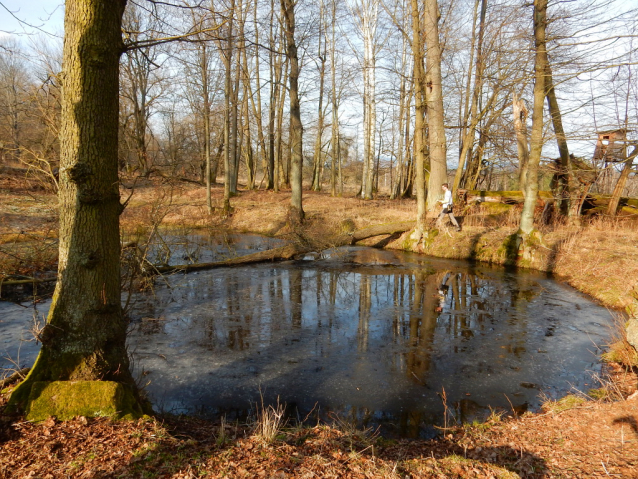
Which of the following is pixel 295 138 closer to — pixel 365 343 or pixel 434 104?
pixel 434 104

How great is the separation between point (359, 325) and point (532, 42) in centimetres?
1019

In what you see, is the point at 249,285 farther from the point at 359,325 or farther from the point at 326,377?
the point at 326,377

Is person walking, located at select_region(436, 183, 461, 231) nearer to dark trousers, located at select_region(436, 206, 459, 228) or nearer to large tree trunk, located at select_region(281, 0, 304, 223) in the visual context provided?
dark trousers, located at select_region(436, 206, 459, 228)

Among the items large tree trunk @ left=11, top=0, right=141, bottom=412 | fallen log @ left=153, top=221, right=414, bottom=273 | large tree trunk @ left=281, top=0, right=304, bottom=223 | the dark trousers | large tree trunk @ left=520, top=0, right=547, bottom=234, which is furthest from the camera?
large tree trunk @ left=281, top=0, right=304, bottom=223

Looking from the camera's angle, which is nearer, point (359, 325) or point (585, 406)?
point (585, 406)

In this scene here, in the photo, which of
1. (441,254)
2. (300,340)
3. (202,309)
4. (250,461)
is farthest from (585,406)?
(441,254)

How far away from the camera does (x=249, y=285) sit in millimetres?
10883

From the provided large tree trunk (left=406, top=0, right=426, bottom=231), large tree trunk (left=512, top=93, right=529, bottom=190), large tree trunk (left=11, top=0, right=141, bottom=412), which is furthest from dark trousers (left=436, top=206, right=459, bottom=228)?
large tree trunk (left=11, top=0, right=141, bottom=412)

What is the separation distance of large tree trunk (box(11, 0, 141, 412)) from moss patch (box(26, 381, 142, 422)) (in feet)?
0.45

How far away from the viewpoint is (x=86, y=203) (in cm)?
376

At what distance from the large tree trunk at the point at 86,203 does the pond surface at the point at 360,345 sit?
148cm

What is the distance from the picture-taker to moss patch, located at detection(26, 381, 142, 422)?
3.50 meters

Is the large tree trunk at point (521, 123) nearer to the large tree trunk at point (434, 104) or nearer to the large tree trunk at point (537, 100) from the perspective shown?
the large tree trunk at point (434, 104)

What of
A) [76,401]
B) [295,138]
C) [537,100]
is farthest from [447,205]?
[76,401]
